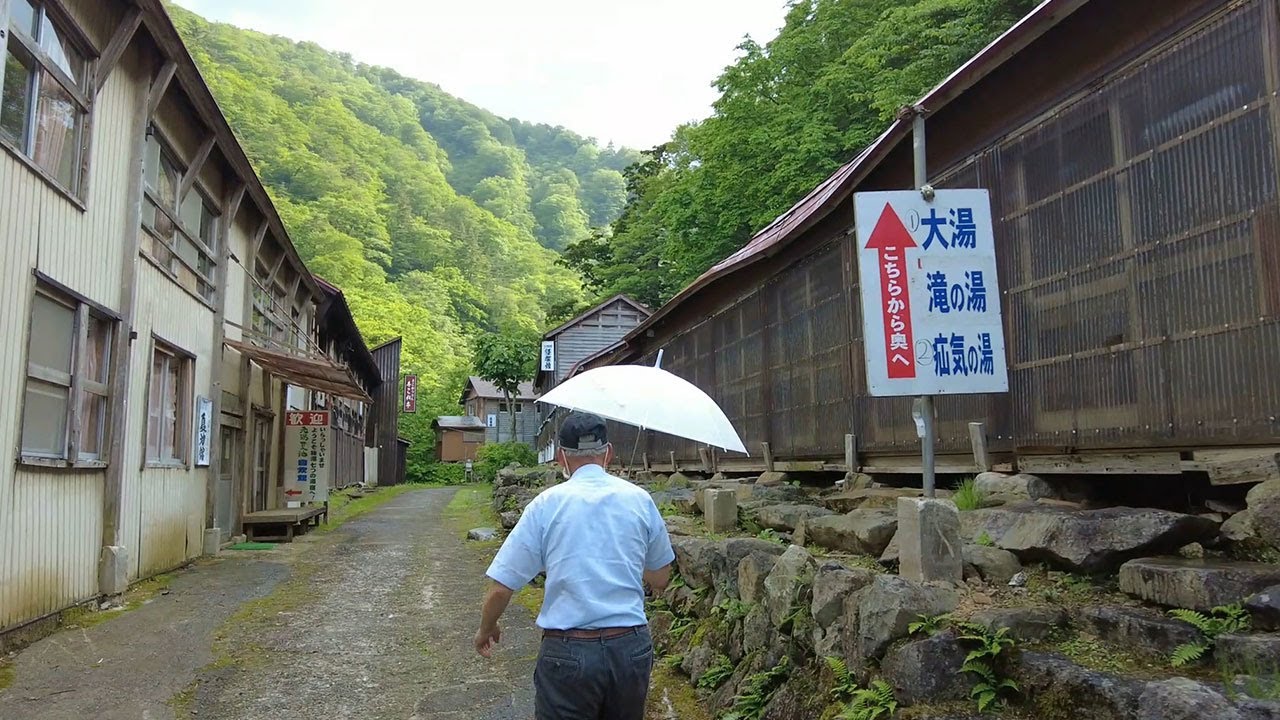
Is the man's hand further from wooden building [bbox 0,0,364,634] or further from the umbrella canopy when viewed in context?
wooden building [bbox 0,0,364,634]

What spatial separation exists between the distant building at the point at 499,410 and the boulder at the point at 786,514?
45.2 m

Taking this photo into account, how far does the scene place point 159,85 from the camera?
10617 millimetres

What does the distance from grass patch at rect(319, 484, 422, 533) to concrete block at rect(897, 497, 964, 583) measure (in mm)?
16529

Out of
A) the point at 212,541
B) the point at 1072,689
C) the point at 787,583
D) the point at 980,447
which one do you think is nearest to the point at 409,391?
the point at 212,541

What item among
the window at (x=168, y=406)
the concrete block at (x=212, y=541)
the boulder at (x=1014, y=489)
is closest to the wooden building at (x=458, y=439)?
the concrete block at (x=212, y=541)

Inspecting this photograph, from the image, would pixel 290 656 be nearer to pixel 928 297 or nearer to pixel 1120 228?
pixel 928 297

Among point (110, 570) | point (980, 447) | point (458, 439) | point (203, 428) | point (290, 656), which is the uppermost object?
point (458, 439)

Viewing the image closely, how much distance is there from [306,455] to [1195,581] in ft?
60.9

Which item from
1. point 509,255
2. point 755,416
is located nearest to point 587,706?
point 755,416

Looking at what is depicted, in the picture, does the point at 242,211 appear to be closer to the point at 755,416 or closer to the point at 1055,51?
the point at 755,416

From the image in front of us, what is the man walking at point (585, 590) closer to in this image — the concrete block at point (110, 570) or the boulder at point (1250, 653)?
the boulder at point (1250, 653)

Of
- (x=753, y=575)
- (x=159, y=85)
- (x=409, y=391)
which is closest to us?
(x=753, y=575)

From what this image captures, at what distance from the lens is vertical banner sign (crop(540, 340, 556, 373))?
136 ft

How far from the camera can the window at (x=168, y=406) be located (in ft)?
38.4
